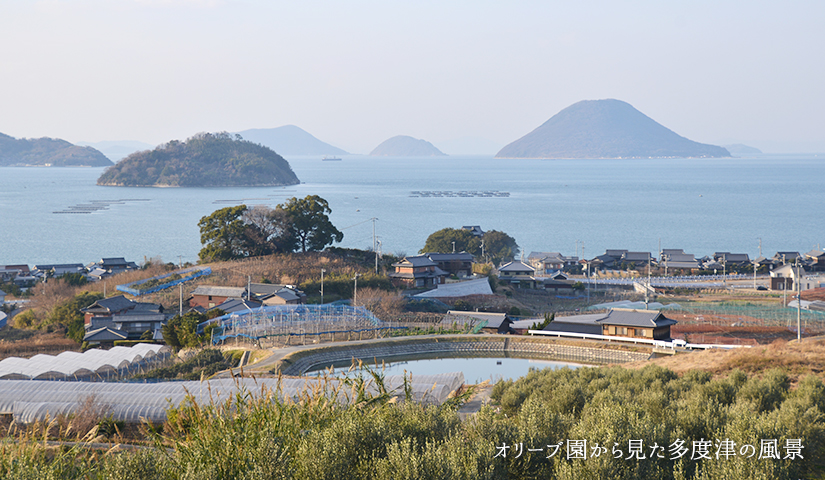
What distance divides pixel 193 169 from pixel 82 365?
109 m

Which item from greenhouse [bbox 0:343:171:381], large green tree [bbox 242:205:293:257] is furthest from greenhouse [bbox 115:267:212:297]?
greenhouse [bbox 0:343:171:381]

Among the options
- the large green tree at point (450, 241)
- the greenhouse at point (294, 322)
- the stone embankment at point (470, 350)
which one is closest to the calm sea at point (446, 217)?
the large green tree at point (450, 241)

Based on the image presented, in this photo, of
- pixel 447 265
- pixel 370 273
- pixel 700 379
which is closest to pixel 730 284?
pixel 447 265

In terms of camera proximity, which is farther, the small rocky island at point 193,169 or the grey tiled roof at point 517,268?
the small rocky island at point 193,169

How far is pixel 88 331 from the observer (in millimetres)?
22219

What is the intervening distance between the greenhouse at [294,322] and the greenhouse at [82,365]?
278 centimetres

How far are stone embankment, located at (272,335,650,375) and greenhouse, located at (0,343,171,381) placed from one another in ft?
14.2

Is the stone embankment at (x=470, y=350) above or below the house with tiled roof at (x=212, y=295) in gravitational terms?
below

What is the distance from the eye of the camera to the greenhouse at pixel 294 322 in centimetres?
2153

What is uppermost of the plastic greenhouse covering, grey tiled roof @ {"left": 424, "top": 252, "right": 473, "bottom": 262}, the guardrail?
grey tiled roof @ {"left": 424, "top": 252, "right": 473, "bottom": 262}

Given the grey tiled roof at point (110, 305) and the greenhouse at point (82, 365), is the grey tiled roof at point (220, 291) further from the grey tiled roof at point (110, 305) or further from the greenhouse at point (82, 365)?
the greenhouse at point (82, 365)

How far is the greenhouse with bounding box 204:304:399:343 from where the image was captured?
848 inches

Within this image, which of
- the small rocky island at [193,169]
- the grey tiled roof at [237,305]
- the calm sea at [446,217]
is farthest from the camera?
the small rocky island at [193,169]

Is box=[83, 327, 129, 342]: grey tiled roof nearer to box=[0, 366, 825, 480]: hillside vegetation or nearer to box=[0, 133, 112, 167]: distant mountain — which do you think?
box=[0, 366, 825, 480]: hillside vegetation
